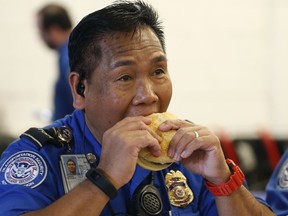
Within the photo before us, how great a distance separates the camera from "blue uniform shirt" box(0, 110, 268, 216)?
6.18ft

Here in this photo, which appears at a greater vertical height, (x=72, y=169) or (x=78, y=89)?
(x=78, y=89)

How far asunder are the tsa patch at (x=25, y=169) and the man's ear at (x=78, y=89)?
10.2 inches

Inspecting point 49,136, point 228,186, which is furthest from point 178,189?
point 49,136

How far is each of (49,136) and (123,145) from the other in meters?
0.36

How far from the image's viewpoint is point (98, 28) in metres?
2.06

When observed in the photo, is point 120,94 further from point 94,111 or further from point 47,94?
point 47,94

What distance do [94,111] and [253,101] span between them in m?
4.64

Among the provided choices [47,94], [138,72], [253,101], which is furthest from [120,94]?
[253,101]

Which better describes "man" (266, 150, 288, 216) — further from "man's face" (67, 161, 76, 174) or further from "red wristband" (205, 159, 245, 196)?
"man's face" (67, 161, 76, 174)

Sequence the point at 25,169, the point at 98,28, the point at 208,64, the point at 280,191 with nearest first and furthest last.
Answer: the point at 25,169 < the point at 98,28 < the point at 280,191 < the point at 208,64

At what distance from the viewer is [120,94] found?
2.00 m

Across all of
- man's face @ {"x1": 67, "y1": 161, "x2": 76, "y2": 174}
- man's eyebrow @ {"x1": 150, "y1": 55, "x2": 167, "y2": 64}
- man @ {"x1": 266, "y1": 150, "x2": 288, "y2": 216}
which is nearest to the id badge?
man's face @ {"x1": 67, "y1": 161, "x2": 76, "y2": 174}

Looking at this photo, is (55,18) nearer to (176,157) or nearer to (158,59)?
(158,59)

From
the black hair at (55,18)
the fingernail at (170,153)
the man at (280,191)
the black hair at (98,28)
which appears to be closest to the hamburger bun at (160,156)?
the fingernail at (170,153)
